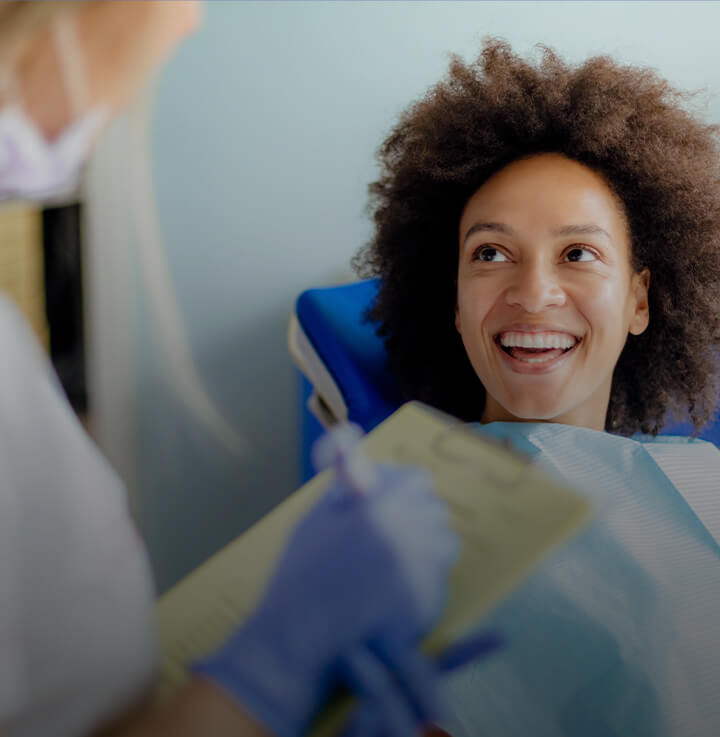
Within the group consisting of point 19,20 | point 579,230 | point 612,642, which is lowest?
point 612,642

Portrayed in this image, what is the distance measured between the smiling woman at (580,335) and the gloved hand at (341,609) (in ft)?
1.40

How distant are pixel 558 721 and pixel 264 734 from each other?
489mm

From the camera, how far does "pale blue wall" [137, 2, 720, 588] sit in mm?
1421

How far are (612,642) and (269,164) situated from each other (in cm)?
119

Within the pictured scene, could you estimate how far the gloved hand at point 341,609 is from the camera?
1.45 ft

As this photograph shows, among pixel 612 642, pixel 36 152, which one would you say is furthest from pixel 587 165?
pixel 36 152

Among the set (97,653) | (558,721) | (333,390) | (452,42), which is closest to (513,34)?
(452,42)

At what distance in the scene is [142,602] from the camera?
1.57 feet

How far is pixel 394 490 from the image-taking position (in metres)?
0.48

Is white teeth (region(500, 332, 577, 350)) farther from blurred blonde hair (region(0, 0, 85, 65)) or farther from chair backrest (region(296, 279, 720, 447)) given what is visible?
blurred blonde hair (region(0, 0, 85, 65))

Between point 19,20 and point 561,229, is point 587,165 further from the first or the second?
point 19,20

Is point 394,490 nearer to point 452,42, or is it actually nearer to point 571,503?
point 571,503

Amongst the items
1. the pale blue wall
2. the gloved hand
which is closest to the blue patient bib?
the gloved hand

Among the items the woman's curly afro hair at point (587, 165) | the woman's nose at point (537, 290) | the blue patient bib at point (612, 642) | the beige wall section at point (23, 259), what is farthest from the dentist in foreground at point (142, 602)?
the beige wall section at point (23, 259)
